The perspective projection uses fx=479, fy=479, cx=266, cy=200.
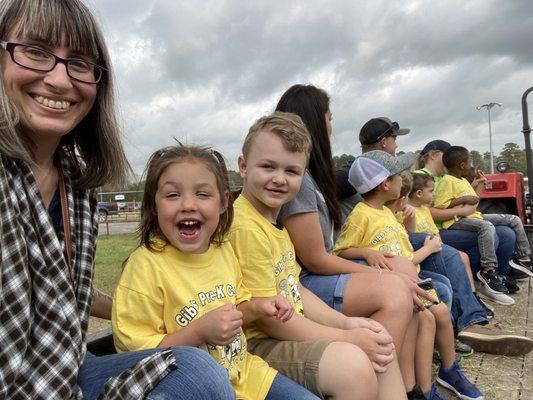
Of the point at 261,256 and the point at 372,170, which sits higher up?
the point at 372,170

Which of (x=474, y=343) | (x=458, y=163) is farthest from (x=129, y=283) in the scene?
(x=458, y=163)

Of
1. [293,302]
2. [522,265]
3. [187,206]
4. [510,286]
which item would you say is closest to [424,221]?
[510,286]

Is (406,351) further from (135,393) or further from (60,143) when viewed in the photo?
(60,143)

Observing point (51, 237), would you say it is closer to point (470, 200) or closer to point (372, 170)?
point (372, 170)

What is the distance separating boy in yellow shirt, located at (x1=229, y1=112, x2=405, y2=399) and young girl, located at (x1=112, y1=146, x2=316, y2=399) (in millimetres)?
A: 83

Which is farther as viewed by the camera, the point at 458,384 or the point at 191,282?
the point at 458,384

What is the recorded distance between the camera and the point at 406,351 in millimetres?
2264

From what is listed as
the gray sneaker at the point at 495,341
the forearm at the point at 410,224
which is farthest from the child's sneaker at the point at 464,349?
the forearm at the point at 410,224

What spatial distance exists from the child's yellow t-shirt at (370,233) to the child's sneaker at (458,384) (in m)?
0.64

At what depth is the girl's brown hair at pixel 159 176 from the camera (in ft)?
5.40

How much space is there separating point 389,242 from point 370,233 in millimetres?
123

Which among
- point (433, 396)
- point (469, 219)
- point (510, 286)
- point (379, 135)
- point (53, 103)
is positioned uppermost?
point (53, 103)

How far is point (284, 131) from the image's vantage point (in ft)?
6.34

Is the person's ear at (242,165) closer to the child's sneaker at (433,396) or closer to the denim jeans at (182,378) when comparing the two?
the denim jeans at (182,378)
